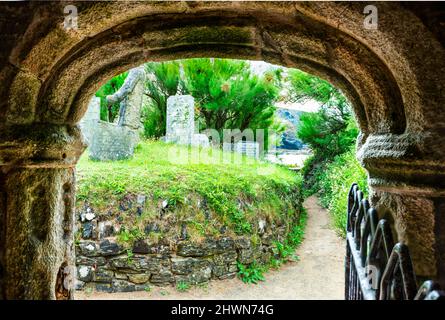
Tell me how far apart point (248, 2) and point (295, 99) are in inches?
454

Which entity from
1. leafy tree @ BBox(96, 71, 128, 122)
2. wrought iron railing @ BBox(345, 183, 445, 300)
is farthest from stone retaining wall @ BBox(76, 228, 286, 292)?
leafy tree @ BBox(96, 71, 128, 122)

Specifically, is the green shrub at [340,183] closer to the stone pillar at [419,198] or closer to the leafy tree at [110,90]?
the stone pillar at [419,198]

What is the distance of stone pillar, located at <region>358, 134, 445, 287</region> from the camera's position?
3.85ft

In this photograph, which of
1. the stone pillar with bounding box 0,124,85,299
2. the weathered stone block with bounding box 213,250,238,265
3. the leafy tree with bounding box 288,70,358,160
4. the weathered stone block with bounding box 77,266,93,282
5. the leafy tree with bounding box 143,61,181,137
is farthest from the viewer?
the leafy tree with bounding box 143,61,181,137

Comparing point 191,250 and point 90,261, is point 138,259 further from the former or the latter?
point 191,250

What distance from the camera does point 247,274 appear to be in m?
5.48

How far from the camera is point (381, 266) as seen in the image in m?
1.31

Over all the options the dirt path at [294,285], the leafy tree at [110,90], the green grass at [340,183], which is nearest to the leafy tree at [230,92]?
the leafy tree at [110,90]

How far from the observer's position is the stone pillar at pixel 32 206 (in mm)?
1465

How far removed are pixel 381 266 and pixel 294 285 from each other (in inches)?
174

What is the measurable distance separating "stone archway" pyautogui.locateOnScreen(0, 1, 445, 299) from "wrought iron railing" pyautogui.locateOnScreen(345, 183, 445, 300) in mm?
102

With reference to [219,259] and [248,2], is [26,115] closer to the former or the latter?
[248,2]

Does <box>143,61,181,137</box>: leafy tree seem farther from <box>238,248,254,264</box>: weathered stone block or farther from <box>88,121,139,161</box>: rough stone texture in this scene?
<box>238,248,254,264</box>: weathered stone block

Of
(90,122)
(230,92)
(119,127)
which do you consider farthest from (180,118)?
(230,92)
